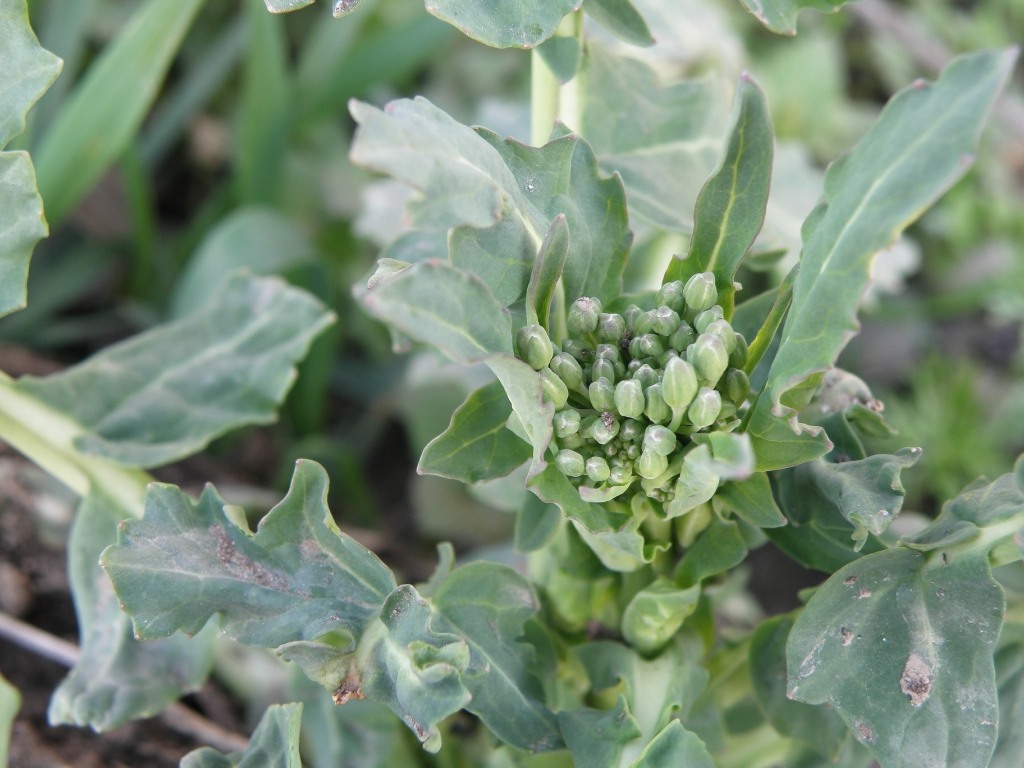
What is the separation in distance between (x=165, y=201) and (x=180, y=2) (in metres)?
0.72

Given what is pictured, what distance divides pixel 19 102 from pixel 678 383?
0.63 meters

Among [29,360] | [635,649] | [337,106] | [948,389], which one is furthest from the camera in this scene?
[948,389]

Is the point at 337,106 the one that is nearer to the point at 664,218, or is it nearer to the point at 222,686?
the point at 664,218

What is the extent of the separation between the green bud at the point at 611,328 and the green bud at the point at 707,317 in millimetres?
59

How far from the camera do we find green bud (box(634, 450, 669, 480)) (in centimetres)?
69

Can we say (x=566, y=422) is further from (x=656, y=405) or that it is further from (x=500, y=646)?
(x=500, y=646)

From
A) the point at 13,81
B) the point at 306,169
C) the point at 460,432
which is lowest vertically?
the point at 306,169

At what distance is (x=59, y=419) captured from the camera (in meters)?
1.07

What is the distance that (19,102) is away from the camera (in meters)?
0.85

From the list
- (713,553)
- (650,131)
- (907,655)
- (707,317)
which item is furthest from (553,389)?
(650,131)

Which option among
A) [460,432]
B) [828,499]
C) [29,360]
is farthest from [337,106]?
[828,499]

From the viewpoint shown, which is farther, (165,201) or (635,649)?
(165,201)

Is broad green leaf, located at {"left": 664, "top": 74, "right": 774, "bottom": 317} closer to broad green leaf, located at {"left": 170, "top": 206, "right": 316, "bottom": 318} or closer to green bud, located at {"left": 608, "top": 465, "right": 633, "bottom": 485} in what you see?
green bud, located at {"left": 608, "top": 465, "right": 633, "bottom": 485}

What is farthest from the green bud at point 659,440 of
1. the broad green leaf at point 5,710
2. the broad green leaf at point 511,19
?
the broad green leaf at point 5,710
